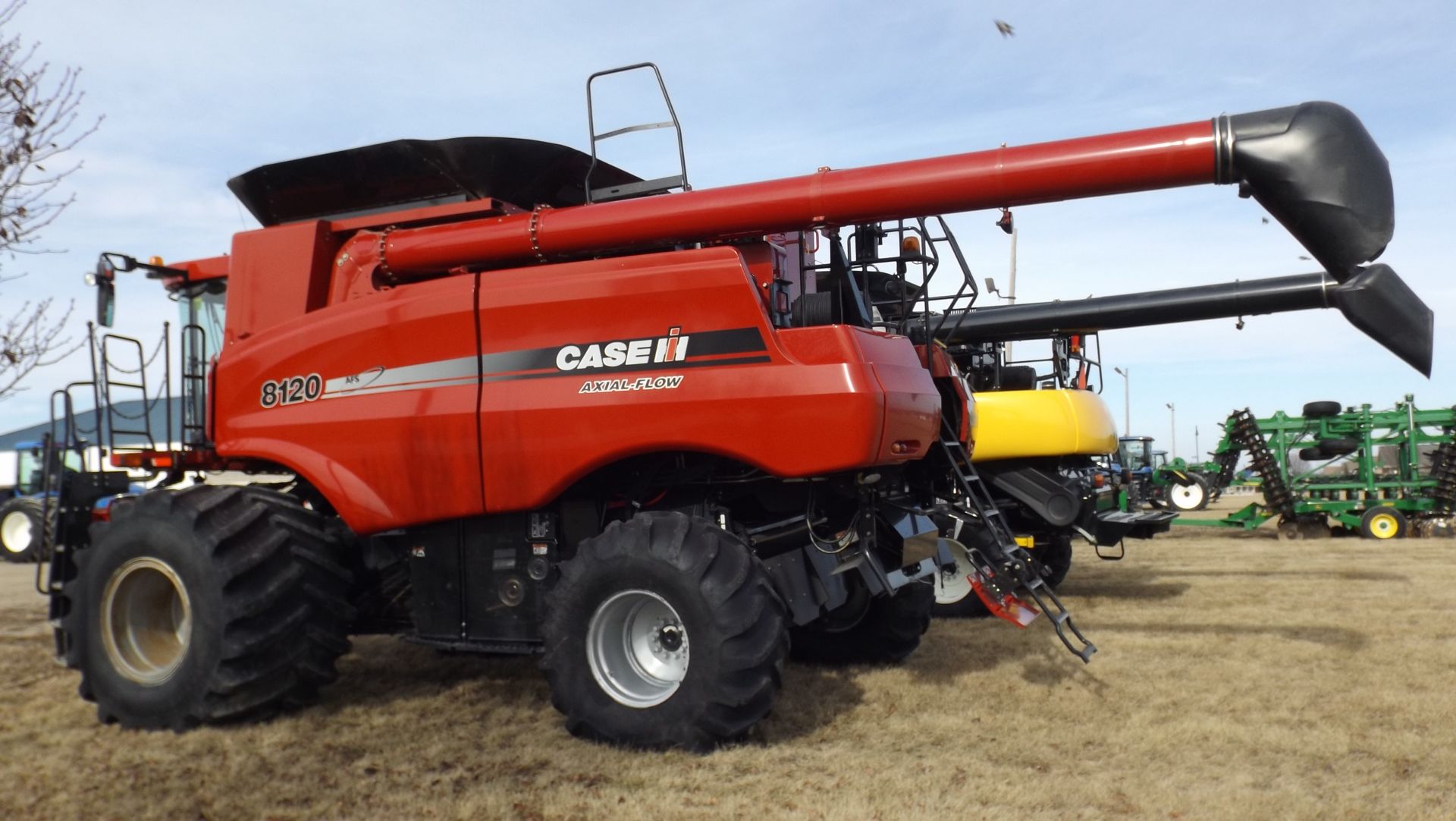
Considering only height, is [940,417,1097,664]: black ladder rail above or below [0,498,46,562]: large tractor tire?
above

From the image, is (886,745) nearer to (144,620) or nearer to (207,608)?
(207,608)

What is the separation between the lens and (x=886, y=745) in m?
5.04

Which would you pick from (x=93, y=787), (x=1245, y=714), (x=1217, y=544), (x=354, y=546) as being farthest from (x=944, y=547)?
(x=1217, y=544)

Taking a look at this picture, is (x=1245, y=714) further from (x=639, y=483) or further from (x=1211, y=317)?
(x=1211, y=317)

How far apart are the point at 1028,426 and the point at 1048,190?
4.51 meters

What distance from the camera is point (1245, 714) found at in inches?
215

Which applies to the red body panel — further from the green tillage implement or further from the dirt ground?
the green tillage implement

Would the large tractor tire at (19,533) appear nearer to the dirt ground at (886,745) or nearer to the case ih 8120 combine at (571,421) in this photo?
the dirt ground at (886,745)

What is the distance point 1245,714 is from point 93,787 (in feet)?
16.7

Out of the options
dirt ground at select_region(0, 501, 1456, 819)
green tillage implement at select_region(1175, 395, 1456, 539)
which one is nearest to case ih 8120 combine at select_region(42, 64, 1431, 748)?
dirt ground at select_region(0, 501, 1456, 819)

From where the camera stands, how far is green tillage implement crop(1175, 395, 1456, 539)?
16.8 m

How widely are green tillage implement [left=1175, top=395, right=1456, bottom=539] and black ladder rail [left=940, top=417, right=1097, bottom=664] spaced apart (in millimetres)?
11533

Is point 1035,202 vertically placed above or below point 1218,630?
above

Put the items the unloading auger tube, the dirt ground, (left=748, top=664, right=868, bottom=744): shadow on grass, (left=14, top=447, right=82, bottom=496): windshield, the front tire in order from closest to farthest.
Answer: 1. the dirt ground
2. the unloading auger tube
3. (left=748, top=664, right=868, bottom=744): shadow on grass
4. the front tire
5. (left=14, top=447, right=82, bottom=496): windshield
